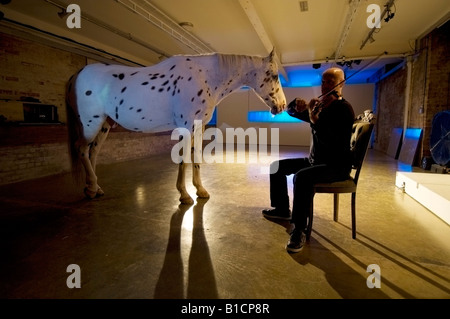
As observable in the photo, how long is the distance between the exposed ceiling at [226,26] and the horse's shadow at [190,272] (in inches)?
149

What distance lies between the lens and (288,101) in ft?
35.5

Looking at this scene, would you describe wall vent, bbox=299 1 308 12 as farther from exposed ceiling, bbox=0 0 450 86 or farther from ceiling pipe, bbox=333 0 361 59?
ceiling pipe, bbox=333 0 361 59

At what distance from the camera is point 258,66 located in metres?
2.66

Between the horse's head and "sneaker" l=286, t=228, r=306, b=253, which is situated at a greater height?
the horse's head

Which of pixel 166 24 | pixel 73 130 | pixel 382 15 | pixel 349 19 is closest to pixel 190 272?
pixel 73 130

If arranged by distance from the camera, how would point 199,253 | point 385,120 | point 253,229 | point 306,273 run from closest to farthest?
point 306,273, point 199,253, point 253,229, point 385,120

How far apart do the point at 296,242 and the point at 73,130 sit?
2725mm

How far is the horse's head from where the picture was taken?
267 centimetres

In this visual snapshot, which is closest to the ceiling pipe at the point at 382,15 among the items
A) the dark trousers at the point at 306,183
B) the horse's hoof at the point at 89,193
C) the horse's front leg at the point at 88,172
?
the dark trousers at the point at 306,183

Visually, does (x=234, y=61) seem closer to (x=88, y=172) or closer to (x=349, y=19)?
(x=88, y=172)

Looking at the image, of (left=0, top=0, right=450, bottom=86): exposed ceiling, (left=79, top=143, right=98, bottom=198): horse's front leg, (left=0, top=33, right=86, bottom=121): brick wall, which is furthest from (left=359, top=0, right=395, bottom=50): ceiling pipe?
(left=0, top=33, right=86, bottom=121): brick wall
